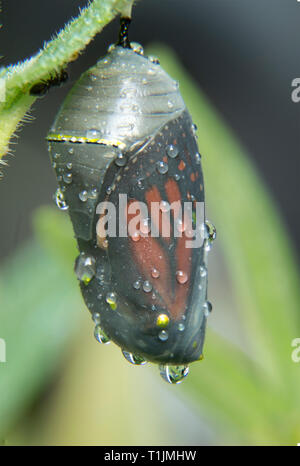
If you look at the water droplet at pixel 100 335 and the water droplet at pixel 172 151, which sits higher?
the water droplet at pixel 172 151

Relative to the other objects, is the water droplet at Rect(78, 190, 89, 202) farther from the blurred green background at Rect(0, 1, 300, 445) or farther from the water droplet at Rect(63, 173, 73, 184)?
the blurred green background at Rect(0, 1, 300, 445)

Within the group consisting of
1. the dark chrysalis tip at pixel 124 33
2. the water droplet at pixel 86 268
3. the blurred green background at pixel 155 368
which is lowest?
the blurred green background at pixel 155 368

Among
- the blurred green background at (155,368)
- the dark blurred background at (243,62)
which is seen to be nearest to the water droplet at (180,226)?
the blurred green background at (155,368)

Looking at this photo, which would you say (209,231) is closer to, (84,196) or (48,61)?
(84,196)

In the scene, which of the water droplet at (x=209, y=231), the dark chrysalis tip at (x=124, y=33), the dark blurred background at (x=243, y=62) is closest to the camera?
the dark chrysalis tip at (x=124, y=33)

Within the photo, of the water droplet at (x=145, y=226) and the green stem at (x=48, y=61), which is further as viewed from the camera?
the water droplet at (x=145, y=226)

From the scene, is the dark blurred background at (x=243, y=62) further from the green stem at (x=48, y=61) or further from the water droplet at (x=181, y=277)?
the green stem at (x=48, y=61)

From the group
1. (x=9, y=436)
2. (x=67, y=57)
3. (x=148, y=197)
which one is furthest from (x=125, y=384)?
(x=67, y=57)
